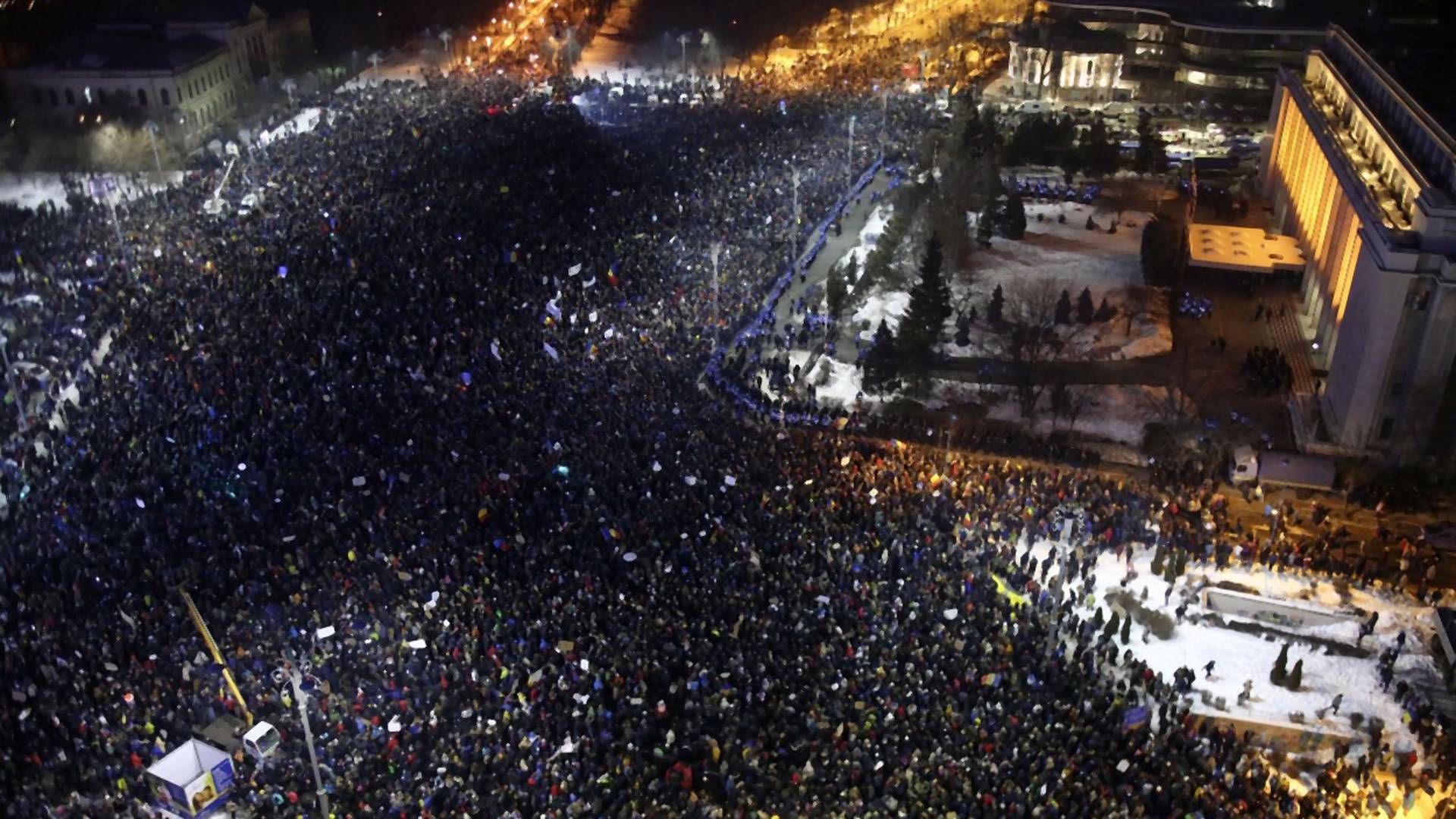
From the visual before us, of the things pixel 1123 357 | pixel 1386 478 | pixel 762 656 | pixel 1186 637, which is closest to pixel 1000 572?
pixel 1186 637

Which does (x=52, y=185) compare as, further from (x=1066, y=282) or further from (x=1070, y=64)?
(x=1070, y=64)

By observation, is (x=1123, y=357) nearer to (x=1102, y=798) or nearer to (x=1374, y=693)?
(x=1374, y=693)

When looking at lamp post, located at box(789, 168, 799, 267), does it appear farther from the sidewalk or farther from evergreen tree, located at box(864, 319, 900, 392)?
evergreen tree, located at box(864, 319, 900, 392)

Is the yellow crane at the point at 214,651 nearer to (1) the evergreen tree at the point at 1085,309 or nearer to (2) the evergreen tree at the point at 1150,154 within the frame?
(1) the evergreen tree at the point at 1085,309

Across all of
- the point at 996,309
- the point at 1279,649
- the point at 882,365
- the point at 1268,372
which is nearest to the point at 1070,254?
the point at 996,309

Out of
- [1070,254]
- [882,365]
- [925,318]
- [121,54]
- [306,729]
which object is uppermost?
[121,54]

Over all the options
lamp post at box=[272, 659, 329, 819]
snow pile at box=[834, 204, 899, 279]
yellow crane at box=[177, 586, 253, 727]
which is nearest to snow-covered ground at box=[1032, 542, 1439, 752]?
lamp post at box=[272, 659, 329, 819]
